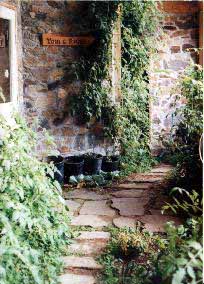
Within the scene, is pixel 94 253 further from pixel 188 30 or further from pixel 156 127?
pixel 188 30

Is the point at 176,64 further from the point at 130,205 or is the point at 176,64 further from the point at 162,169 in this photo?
the point at 130,205

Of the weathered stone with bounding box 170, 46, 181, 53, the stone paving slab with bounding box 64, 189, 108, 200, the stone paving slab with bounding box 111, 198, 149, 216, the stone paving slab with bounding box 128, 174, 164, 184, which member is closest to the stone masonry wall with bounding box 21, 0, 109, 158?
the stone paving slab with bounding box 64, 189, 108, 200

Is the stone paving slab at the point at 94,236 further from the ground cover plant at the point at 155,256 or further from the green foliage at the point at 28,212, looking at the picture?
the green foliage at the point at 28,212

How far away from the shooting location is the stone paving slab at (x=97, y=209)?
5.15m

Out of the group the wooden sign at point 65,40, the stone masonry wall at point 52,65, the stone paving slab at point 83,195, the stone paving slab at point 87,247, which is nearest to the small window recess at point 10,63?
the stone masonry wall at point 52,65

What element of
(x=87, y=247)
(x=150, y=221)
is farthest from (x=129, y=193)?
(x=87, y=247)

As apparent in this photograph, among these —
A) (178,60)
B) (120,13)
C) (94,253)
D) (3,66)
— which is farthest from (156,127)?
(94,253)

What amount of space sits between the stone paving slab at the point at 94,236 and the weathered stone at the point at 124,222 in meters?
0.27

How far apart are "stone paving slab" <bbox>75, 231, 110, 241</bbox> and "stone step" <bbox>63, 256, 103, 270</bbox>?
1.48 feet

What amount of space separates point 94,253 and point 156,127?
461cm

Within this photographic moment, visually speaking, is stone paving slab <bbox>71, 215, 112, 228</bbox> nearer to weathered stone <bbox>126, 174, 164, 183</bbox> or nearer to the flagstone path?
the flagstone path

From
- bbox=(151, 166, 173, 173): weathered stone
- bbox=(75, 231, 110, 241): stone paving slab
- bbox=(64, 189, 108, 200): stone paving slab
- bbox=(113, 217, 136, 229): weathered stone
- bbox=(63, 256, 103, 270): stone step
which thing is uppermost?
bbox=(151, 166, 173, 173): weathered stone

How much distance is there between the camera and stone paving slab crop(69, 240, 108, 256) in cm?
405

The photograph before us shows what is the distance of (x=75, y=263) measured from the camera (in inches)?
150
